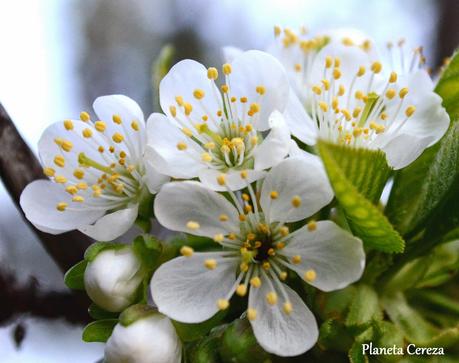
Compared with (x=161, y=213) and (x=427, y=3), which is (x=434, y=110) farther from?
(x=427, y=3)

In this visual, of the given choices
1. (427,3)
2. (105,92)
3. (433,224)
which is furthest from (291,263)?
(427,3)

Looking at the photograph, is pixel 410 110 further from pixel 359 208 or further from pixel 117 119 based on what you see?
pixel 117 119

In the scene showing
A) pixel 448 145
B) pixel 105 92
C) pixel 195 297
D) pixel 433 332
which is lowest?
pixel 105 92

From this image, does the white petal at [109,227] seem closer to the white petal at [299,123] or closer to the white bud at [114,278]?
the white bud at [114,278]

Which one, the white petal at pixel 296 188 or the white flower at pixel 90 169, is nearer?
the white petal at pixel 296 188

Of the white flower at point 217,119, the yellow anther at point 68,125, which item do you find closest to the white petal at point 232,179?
the white flower at point 217,119

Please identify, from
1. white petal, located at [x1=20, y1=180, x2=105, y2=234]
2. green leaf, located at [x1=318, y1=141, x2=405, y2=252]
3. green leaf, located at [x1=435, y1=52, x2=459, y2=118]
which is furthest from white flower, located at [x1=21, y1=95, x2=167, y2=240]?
green leaf, located at [x1=435, y1=52, x2=459, y2=118]

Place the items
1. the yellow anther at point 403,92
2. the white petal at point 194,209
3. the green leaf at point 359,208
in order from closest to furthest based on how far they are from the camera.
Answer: the green leaf at point 359,208
the white petal at point 194,209
the yellow anther at point 403,92
